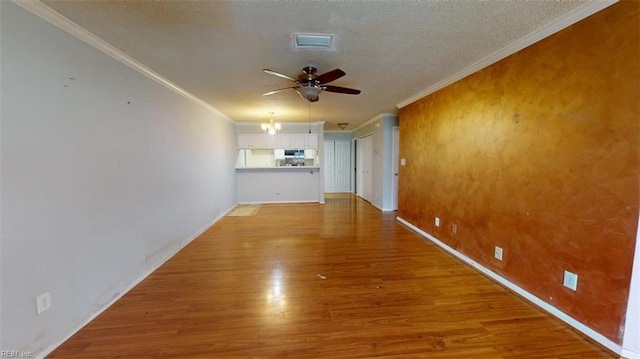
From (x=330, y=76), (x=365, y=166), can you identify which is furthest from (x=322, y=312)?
(x=365, y=166)

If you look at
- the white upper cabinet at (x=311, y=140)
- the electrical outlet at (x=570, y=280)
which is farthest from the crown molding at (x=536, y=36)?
the white upper cabinet at (x=311, y=140)

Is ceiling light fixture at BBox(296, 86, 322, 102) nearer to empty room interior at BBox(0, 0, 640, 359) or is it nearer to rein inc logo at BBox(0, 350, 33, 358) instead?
empty room interior at BBox(0, 0, 640, 359)

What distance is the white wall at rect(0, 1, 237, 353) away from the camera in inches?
60.4

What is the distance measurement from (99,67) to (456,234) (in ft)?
14.1

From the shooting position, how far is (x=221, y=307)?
2.22 m

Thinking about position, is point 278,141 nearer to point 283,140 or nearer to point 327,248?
point 283,140

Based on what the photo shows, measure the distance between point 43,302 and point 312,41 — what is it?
2.76 m

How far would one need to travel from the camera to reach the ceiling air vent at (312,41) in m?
2.12

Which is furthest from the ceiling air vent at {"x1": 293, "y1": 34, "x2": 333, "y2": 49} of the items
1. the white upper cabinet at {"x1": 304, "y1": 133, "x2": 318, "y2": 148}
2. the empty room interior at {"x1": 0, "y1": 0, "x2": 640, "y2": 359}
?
the white upper cabinet at {"x1": 304, "y1": 133, "x2": 318, "y2": 148}

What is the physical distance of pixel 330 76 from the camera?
8.41 ft

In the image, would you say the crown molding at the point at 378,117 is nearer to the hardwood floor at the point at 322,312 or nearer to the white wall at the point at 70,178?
the hardwood floor at the point at 322,312

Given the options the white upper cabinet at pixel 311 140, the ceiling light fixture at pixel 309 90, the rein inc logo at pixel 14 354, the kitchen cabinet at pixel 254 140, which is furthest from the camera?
the white upper cabinet at pixel 311 140

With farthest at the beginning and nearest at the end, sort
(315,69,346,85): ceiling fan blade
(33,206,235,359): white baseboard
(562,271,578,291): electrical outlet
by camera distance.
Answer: (315,69,346,85): ceiling fan blade, (562,271,578,291): electrical outlet, (33,206,235,359): white baseboard

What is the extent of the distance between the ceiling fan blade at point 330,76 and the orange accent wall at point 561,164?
168cm
